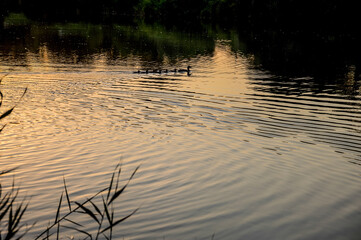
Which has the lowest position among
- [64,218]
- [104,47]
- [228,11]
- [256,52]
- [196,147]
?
[196,147]

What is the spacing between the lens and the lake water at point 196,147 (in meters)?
13.0

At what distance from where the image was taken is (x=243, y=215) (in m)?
13.2

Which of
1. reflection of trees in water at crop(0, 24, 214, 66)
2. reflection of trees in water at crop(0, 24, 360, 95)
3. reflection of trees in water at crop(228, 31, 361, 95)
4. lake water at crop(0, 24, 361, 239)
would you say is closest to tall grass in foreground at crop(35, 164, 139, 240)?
lake water at crop(0, 24, 361, 239)

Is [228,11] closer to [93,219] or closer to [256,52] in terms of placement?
[256,52]

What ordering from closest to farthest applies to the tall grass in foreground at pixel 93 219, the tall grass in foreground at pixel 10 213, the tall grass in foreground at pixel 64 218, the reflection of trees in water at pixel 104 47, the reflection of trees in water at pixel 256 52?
the tall grass in foreground at pixel 10 213 < the tall grass in foreground at pixel 64 218 < the tall grass in foreground at pixel 93 219 < the reflection of trees in water at pixel 256 52 < the reflection of trees in water at pixel 104 47

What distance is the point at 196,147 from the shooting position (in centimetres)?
1958

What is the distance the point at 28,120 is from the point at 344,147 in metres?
15.0

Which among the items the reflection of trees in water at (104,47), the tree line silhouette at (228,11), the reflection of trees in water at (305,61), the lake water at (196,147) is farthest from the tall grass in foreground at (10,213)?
the reflection of trees in water at (104,47)

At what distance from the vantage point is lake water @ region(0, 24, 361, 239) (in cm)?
1300

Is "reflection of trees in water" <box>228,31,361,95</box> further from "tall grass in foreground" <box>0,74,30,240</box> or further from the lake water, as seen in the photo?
"tall grass in foreground" <box>0,74,30,240</box>

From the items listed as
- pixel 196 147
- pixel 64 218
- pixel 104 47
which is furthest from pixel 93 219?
pixel 104 47

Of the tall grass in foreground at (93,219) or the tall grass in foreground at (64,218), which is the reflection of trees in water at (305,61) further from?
the tall grass in foreground at (64,218)

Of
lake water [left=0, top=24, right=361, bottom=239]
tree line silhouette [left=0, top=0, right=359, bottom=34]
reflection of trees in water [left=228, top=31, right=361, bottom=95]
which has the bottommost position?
lake water [left=0, top=24, right=361, bottom=239]

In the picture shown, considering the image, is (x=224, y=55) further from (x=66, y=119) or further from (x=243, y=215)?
(x=243, y=215)
